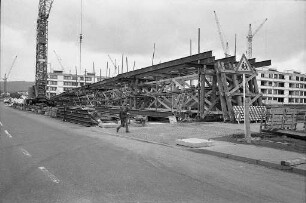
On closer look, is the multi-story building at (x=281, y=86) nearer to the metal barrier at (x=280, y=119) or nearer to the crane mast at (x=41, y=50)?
the crane mast at (x=41, y=50)

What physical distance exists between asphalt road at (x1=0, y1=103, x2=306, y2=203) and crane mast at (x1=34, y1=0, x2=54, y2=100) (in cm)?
4643

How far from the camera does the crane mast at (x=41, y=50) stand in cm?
5444

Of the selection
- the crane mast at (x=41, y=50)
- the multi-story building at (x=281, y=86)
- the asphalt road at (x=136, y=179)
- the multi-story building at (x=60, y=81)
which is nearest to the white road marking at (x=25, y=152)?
the asphalt road at (x=136, y=179)

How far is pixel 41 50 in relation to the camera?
2147 inches

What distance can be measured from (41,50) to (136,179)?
172ft

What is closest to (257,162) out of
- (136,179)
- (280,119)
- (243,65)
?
(136,179)

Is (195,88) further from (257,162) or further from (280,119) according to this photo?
(257,162)

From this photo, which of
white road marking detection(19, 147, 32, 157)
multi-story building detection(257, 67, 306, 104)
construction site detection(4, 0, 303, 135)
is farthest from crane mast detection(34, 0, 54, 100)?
multi-story building detection(257, 67, 306, 104)

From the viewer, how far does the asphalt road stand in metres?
5.69

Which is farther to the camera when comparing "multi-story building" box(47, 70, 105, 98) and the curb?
"multi-story building" box(47, 70, 105, 98)

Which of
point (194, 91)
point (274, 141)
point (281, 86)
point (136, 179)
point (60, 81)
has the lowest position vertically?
point (136, 179)

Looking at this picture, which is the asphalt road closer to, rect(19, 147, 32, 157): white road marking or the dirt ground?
rect(19, 147, 32, 157): white road marking

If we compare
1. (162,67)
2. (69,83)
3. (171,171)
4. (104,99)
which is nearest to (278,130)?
(171,171)

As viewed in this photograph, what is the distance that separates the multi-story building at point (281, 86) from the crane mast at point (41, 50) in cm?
7699
